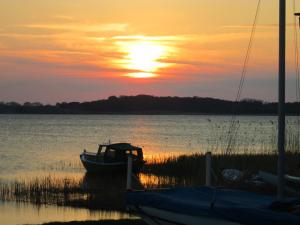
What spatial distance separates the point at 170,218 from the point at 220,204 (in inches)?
38.3

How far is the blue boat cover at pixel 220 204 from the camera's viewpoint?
10.1 m

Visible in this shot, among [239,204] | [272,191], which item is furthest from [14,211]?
[239,204]

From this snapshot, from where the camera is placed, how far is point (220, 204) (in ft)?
Answer: 35.7

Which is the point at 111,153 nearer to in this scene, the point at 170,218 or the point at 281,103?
the point at 281,103

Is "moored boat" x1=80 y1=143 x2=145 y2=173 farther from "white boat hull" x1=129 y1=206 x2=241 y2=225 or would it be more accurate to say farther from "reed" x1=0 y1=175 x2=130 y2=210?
"white boat hull" x1=129 y1=206 x2=241 y2=225

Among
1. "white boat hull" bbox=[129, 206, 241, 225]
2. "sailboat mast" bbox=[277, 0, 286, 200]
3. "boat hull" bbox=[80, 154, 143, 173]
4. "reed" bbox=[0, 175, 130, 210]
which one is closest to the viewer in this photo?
"white boat hull" bbox=[129, 206, 241, 225]

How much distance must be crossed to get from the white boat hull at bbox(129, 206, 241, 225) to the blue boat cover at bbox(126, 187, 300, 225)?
8 cm

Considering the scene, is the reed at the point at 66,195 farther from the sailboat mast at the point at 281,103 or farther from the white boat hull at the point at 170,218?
the white boat hull at the point at 170,218

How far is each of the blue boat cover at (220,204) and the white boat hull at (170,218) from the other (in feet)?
0.27

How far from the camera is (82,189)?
27219mm

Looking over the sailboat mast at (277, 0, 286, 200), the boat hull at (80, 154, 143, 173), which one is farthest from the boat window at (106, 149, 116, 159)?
the sailboat mast at (277, 0, 286, 200)

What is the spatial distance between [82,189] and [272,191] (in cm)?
938

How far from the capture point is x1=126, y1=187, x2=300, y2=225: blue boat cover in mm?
10062

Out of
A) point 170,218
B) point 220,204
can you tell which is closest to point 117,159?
point 170,218
